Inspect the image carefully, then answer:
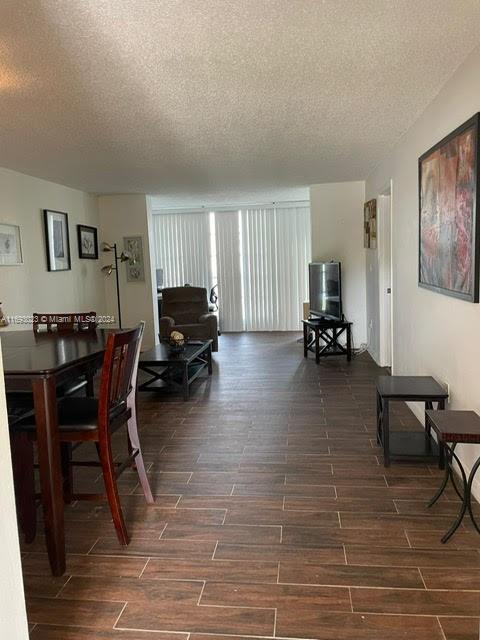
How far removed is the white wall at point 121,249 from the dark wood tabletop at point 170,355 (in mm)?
1917

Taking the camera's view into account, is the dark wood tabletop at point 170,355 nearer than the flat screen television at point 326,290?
Yes

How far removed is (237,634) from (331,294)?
16.7 ft

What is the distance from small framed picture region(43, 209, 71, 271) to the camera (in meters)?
5.76

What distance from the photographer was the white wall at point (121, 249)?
7.28 meters

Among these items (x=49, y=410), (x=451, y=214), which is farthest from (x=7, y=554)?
(x=451, y=214)

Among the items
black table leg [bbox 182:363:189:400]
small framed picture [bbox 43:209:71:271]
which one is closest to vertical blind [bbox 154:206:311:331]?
small framed picture [bbox 43:209:71:271]

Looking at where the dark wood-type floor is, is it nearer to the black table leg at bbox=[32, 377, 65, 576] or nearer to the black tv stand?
the black table leg at bbox=[32, 377, 65, 576]

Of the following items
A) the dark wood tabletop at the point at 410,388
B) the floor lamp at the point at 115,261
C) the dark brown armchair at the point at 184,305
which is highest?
the floor lamp at the point at 115,261

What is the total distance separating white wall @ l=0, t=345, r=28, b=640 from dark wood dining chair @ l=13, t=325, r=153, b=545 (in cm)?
91

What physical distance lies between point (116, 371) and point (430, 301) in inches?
87.8

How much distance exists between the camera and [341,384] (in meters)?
5.13

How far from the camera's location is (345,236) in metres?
6.96

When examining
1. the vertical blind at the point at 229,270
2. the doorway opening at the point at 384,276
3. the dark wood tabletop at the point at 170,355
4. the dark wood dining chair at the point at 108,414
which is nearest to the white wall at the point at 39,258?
the dark wood tabletop at the point at 170,355

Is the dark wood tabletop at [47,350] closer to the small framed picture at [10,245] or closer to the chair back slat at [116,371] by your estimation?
the chair back slat at [116,371]
